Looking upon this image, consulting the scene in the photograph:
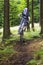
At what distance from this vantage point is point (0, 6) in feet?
133

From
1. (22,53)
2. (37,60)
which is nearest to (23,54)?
(22,53)

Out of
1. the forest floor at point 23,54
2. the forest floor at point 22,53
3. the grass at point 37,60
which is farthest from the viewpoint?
the forest floor at point 23,54

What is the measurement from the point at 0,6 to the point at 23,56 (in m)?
30.0

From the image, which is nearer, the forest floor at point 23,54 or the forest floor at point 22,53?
the forest floor at point 22,53

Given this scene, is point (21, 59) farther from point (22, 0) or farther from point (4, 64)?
point (22, 0)

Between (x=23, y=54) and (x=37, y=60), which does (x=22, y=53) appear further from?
(x=37, y=60)

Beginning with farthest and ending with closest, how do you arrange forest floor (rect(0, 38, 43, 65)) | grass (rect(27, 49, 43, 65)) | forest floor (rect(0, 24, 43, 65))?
1. forest floor (rect(0, 38, 43, 65))
2. forest floor (rect(0, 24, 43, 65))
3. grass (rect(27, 49, 43, 65))

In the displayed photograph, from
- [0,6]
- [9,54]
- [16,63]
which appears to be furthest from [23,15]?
[0,6]

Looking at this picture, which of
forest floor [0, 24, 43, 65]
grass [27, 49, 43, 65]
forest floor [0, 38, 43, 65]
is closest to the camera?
grass [27, 49, 43, 65]

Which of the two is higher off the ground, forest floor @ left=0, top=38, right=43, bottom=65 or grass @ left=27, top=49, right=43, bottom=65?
grass @ left=27, top=49, right=43, bottom=65

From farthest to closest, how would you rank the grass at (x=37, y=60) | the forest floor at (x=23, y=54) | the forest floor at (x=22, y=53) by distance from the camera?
the forest floor at (x=23, y=54) < the forest floor at (x=22, y=53) < the grass at (x=37, y=60)

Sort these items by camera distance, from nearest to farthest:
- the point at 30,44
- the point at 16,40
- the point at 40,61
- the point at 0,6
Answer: the point at 40,61 < the point at 30,44 < the point at 16,40 < the point at 0,6

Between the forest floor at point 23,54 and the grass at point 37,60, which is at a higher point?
the grass at point 37,60

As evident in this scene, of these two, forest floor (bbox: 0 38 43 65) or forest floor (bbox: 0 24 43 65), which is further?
forest floor (bbox: 0 38 43 65)
